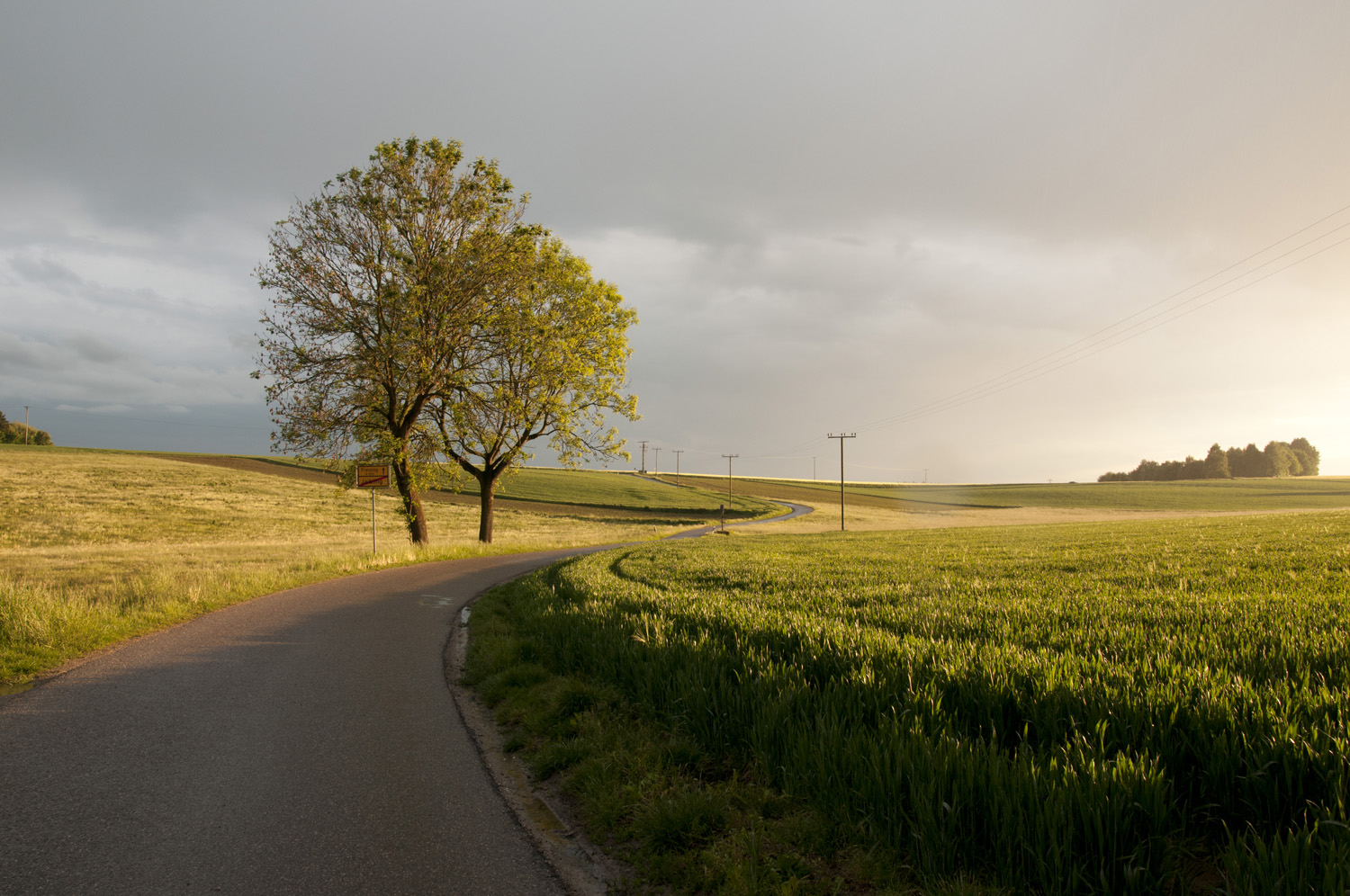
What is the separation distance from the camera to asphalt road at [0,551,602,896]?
148 inches

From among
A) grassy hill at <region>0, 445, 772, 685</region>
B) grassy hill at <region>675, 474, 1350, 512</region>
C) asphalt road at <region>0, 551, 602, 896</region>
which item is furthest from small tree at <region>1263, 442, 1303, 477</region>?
asphalt road at <region>0, 551, 602, 896</region>

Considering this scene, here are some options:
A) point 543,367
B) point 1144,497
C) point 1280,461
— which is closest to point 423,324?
point 543,367

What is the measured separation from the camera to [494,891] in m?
3.62

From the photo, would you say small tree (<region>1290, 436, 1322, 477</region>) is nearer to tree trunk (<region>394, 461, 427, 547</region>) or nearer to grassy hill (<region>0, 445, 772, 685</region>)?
grassy hill (<region>0, 445, 772, 685</region>)

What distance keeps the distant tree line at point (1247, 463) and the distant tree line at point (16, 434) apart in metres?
236

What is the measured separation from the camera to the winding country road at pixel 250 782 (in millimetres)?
3770

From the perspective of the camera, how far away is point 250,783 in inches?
194

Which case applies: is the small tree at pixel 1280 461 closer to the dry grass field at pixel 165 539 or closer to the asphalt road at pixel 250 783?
the dry grass field at pixel 165 539

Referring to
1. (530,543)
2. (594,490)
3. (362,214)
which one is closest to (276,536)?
(530,543)

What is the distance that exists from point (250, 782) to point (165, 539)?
34.2 meters

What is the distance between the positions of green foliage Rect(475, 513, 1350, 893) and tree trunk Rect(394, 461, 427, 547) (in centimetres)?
1759

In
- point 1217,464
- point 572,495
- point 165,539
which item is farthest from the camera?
point 1217,464

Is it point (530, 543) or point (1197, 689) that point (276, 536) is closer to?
point (530, 543)

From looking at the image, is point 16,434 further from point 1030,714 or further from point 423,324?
point 1030,714
